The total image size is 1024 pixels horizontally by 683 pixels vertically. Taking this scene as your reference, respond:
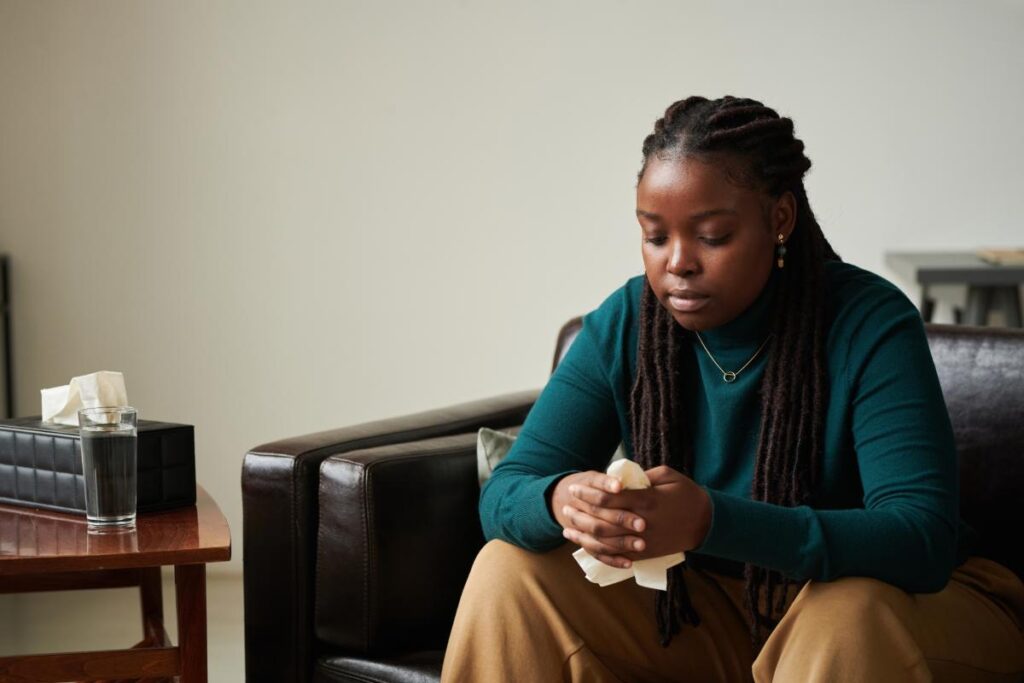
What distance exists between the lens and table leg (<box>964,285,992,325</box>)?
8.55 ft

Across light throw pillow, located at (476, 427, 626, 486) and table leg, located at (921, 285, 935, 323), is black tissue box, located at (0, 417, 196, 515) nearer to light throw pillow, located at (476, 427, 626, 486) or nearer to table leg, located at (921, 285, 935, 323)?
light throw pillow, located at (476, 427, 626, 486)

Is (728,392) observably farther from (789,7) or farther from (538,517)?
(789,7)

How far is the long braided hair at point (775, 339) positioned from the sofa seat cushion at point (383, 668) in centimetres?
33

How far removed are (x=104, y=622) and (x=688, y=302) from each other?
1.95 metres

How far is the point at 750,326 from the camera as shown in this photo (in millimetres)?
1475

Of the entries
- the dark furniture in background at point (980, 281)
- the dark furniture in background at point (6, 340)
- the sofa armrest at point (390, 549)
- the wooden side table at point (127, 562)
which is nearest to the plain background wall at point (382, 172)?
the dark furniture in background at point (6, 340)

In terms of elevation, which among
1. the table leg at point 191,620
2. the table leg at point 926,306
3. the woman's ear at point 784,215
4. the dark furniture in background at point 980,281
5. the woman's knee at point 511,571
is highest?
the woman's ear at point 784,215

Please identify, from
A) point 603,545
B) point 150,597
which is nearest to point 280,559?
point 150,597

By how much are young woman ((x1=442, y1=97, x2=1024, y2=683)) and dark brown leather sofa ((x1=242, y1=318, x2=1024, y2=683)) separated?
0.18 metres

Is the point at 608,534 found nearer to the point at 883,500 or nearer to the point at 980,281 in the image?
the point at 883,500

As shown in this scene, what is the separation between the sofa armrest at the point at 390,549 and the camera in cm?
163

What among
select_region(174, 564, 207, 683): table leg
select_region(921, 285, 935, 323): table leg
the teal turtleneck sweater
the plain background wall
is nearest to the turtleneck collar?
the teal turtleneck sweater

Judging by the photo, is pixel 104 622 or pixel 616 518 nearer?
pixel 616 518

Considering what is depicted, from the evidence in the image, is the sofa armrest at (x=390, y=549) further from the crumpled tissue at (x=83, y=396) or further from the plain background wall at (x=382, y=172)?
the plain background wall at (x=382, y=172)
